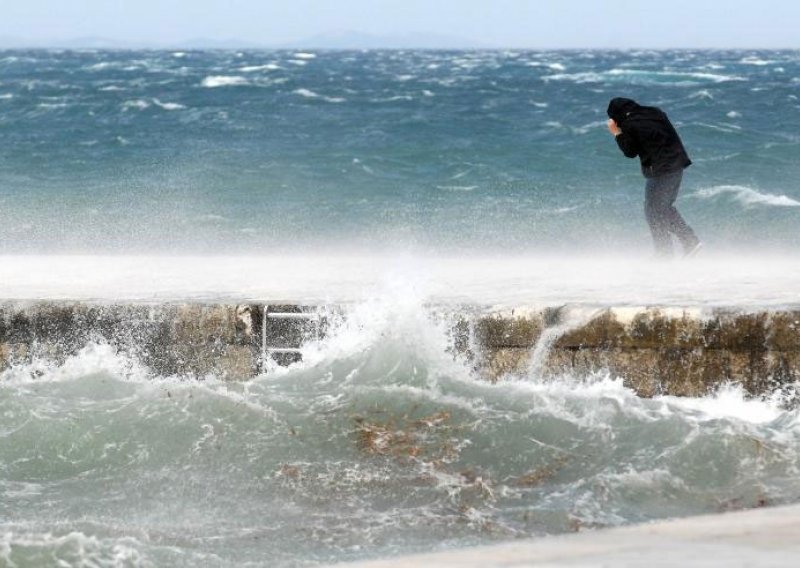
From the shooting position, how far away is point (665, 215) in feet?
33.7

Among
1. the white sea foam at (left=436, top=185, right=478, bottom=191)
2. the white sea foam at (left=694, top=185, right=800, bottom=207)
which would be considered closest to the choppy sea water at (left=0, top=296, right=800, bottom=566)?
the white sea foam at (left=694, top=185, right=800, bottom=207)

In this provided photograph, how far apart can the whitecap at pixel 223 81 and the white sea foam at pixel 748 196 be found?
931 inches

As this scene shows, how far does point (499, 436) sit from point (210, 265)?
141 inches

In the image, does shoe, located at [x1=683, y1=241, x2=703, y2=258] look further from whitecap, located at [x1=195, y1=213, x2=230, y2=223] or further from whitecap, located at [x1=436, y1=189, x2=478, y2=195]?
whitecap, located at [x1=436, y1=189, x2=478, y2=195]

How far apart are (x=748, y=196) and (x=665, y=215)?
33.8 ft

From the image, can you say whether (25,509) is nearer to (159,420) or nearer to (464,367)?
(159,420)

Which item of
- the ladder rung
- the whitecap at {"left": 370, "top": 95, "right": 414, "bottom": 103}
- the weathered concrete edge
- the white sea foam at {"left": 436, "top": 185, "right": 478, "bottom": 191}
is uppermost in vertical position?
the weathered concrete edge

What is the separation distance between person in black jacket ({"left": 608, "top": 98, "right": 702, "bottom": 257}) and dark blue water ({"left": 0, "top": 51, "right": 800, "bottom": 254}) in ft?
8.51

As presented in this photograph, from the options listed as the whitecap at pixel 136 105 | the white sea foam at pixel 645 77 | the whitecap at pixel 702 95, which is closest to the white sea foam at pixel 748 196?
the whitecap at pixel 702 95

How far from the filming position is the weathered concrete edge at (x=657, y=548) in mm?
4547

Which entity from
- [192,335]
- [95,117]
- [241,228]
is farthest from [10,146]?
[192,335]

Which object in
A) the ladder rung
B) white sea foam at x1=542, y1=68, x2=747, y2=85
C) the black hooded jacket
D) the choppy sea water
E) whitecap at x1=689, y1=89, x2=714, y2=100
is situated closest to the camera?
the choppy sea water

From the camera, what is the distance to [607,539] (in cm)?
505

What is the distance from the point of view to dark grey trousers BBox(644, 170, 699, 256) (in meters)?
10.2
